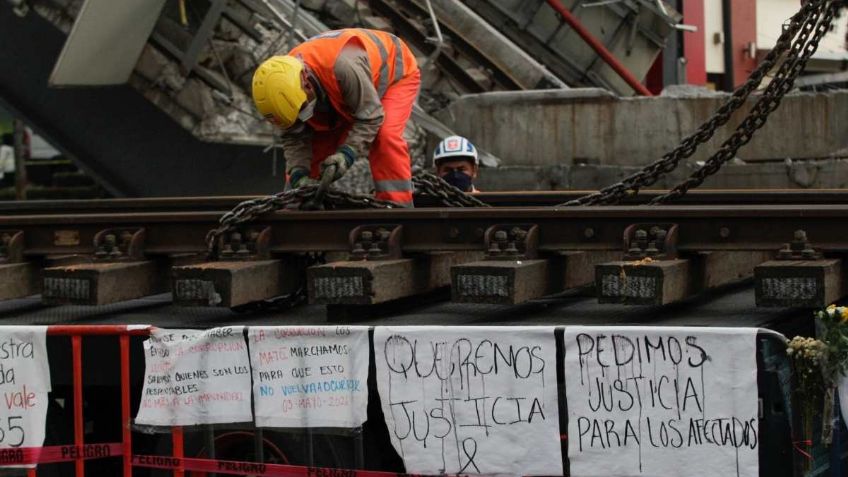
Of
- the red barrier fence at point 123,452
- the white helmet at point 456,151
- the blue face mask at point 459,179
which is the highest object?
the white helmet at point 456,151

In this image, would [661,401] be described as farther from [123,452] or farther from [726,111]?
[726,111]

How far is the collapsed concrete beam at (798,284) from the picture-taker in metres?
5.88

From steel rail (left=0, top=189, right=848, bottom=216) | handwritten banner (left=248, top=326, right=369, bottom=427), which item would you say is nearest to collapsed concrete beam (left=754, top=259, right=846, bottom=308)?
handwritten banner (left=248, top=326, right=369, bottom=427)

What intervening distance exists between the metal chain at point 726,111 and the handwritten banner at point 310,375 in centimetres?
209

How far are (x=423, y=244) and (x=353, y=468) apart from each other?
1.20 meters

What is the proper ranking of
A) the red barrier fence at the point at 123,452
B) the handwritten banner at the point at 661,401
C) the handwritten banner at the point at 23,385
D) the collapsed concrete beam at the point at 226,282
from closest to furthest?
the handwritten banner at the point at 661,401 < the red barrier fence at the point at 123,452 < the handwritten banner at the point at 23,385 < the collapsed concrete beam at the point at 226,282

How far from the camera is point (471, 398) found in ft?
18.8

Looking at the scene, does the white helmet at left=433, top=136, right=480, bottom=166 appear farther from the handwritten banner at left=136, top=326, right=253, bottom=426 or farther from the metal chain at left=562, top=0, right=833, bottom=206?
the handwritten banner at left=136, top=326, right=253, bottom=426

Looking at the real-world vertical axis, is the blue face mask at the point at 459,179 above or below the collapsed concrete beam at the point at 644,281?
above

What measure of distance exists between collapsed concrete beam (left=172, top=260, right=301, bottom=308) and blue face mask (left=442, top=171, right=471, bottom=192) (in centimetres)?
346

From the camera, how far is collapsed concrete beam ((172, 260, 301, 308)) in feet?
22.5

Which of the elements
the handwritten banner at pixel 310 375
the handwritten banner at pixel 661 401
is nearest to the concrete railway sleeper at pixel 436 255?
the handwritten banner at pixel 310 375

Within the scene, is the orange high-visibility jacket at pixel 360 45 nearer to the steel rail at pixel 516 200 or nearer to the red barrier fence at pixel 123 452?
the steel rail at pixel 516 200

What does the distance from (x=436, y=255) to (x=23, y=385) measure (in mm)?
1994
